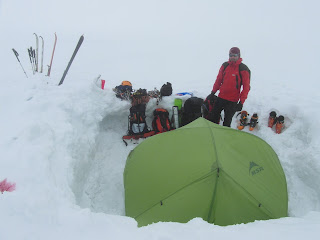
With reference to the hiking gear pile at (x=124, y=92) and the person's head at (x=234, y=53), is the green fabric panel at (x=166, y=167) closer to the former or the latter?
the person's head at (x=234, y=53)

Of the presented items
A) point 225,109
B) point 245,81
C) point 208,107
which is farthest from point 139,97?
point 245,81

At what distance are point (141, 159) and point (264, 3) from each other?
91.4 ft

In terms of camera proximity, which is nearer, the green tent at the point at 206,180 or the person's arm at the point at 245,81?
the green tent at the point at 206,180

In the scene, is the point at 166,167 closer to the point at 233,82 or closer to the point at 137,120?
the point at 137,120

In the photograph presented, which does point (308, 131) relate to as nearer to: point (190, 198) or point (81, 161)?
point (190, 198)

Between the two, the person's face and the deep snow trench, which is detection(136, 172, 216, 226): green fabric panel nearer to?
the deep snow trench

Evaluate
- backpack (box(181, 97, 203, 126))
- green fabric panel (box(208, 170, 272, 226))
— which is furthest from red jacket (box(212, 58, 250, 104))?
green fabric panel (box(208, 170, 272, 226))

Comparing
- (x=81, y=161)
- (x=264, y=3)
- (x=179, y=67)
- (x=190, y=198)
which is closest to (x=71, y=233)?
(x=190, y=198)

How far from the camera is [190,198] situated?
285 centimetres

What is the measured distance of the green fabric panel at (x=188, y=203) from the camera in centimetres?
280

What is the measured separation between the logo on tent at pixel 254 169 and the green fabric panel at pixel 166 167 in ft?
2.03

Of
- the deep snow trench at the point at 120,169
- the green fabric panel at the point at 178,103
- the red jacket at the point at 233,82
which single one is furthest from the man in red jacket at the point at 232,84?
the deep snow trench at the point at 120,169

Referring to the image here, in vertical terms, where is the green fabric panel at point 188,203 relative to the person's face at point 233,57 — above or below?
below

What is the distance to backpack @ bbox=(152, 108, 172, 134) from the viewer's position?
5219mm
